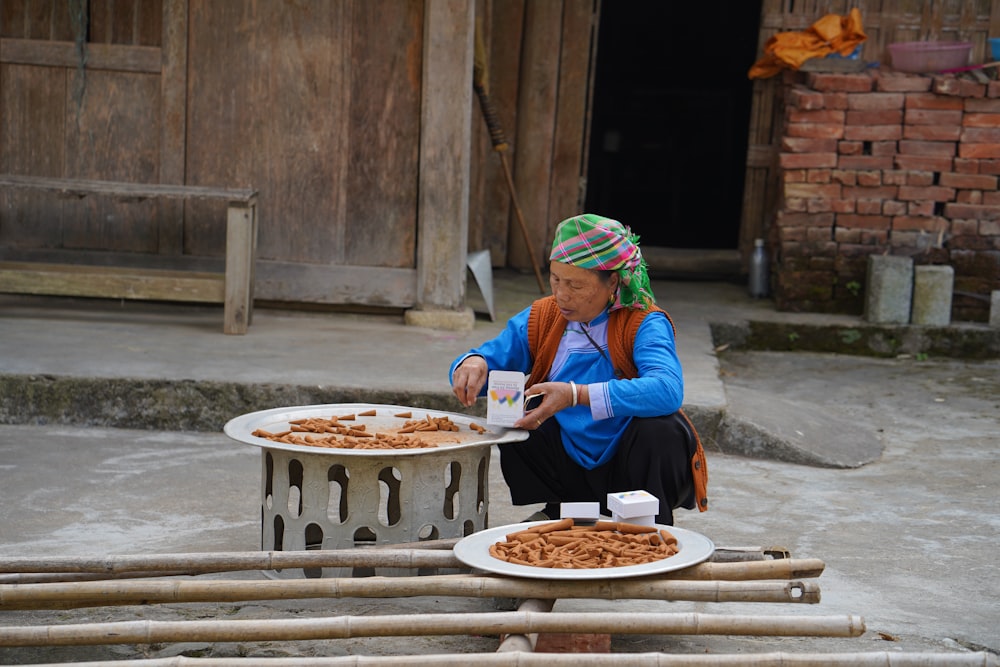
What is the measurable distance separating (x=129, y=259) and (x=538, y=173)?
10.4 feet

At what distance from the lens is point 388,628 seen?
289 centimetres

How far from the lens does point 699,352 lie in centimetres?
671

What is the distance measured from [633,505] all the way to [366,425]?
0.92 meters

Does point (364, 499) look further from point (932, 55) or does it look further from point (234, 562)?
point (932, 55)

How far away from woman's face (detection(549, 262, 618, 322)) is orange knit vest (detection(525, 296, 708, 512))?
79 mm

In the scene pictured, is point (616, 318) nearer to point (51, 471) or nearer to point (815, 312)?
point (51, 471)

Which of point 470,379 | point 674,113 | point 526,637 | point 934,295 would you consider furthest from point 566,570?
point 674,113

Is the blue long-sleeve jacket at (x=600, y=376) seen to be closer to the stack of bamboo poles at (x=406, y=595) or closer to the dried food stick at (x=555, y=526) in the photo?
the dried food stick at (x=555, y=526)

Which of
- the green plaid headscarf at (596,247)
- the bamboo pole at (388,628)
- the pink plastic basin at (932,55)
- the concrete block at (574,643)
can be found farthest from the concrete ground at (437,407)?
the pink plastic basin at (932,55)

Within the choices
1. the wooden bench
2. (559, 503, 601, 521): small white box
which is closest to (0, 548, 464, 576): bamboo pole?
(559, 503, 601, 521): small white box

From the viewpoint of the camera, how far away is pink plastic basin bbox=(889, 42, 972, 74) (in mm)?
7996

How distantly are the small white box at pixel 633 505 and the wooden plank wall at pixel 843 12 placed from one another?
19.1 feet

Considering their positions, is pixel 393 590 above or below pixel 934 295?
below

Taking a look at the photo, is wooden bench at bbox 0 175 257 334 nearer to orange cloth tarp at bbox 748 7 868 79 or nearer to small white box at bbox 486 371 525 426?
small white box at bbox 486 371 525 426
